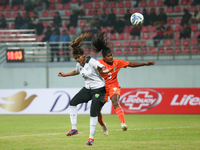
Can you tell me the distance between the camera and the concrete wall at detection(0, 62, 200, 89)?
19.2 meters

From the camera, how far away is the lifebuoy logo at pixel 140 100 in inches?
632

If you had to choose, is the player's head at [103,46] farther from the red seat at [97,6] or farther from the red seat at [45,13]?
Answer: the red seat at [45,13]

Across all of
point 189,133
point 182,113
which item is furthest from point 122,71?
point 189,133

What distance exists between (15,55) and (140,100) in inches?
258

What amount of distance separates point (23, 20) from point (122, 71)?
762 cm

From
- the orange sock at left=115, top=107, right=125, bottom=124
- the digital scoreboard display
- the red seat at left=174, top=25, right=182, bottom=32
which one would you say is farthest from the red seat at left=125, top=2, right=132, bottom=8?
the orange sock at left=115, top=107, right=125, bottom=124

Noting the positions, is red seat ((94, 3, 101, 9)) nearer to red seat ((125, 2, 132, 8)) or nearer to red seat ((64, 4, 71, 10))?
red seat ((125, 2, 132, 8))

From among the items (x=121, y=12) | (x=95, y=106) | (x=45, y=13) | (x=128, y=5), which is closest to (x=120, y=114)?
(x=95, y=106)

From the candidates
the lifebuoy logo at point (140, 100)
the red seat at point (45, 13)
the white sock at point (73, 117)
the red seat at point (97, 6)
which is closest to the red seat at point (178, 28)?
the red seat at point (97, 6)

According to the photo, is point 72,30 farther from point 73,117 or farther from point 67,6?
point 73,117

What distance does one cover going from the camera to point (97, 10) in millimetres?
23734

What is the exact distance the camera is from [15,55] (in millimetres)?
18203

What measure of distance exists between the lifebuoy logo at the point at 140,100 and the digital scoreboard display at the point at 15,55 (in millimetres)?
5468

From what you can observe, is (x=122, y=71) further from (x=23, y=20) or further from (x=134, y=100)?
(x=23, y=20)
